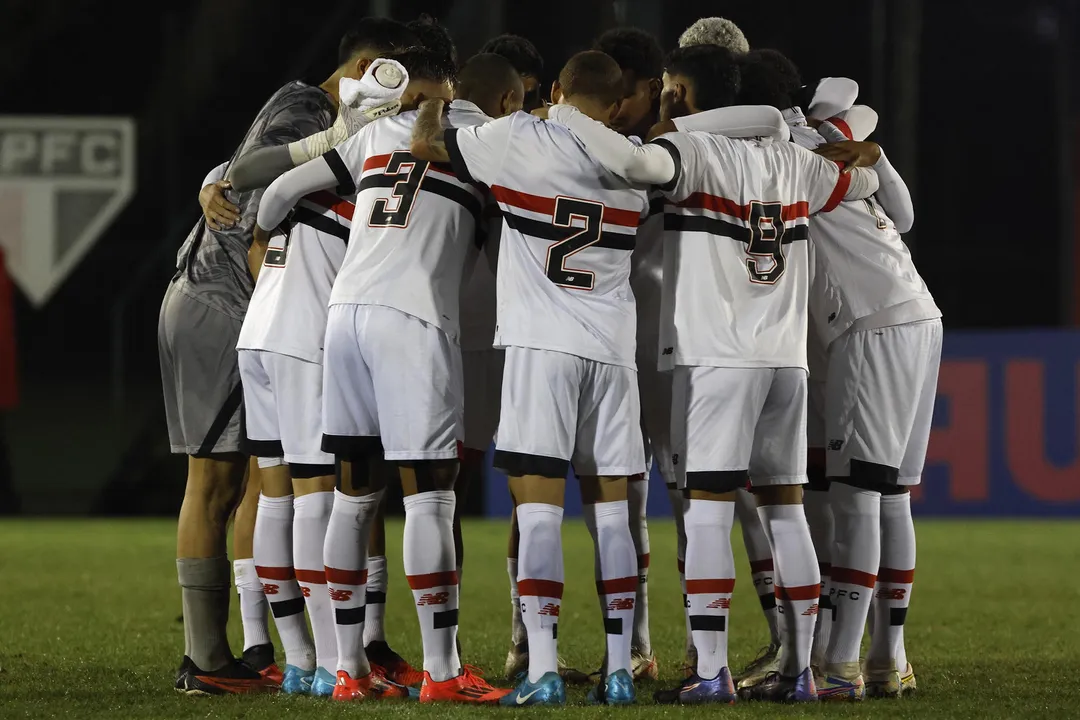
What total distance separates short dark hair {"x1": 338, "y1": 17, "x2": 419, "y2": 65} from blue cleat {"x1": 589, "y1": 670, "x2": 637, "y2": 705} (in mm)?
1884

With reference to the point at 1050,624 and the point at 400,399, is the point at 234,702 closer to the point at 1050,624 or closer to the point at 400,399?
the point at 400,399

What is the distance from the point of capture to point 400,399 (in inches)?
159

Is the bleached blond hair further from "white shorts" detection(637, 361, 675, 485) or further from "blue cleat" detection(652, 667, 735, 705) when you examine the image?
"blue cleat" detection(652, 667, 735, 705)

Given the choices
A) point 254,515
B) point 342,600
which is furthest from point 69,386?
point 342,600

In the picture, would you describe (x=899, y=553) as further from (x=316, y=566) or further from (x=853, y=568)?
(x=316, y=566)

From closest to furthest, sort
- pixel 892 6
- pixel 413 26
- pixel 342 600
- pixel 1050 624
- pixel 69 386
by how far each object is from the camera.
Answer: pixel 342 600 < pixel 413 26 < pixel 1050 624 < pixel 892 6 < pixel 69 386

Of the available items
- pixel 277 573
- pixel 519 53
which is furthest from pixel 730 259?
pixel 277 573

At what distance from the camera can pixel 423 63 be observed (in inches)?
173

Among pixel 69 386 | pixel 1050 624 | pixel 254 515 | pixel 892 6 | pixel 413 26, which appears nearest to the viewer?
pixel 413 26

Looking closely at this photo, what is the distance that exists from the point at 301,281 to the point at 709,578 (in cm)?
140

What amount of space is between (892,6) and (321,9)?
16.9 feet

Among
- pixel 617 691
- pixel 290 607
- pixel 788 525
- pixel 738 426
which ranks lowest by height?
pixel 617 691

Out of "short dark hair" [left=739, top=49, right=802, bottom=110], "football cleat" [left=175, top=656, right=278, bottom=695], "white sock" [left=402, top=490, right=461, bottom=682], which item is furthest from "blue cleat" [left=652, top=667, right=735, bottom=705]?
"short dark hair" [left=739, top=49, right=802, bottom=110]

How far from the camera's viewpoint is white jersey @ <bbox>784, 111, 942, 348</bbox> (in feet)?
14.6
